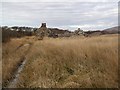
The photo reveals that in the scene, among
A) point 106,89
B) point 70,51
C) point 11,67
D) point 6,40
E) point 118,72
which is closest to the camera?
point 106,89

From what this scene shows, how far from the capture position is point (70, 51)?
35.4ft

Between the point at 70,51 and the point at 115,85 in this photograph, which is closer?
the point at 115,85

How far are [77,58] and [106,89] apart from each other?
9.86ft

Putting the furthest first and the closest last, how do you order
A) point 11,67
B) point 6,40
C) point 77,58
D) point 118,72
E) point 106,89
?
point 6,40
point 11,67
point 77,58
point 118,72
point 106,89

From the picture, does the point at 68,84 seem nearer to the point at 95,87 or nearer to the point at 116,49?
the point at 95,87

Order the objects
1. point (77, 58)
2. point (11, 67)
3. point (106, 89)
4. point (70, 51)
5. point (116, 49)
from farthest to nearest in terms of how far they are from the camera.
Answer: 1. point (11, 67)
2. point (70, 51)
3. point (77, 58)
4. point (116, 49)
5. point (106, 89)

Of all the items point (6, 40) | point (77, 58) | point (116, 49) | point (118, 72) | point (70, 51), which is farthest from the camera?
point (6, 40)

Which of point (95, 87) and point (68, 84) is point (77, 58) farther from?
point (95, 87)

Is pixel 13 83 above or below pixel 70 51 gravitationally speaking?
below

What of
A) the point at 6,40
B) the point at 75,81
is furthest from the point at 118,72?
the point at 6,40

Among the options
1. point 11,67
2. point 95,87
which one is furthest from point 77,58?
point 11,67

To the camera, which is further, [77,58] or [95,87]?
[77,58]

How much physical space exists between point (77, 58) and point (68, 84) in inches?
81.6

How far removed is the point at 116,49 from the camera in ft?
30.1
